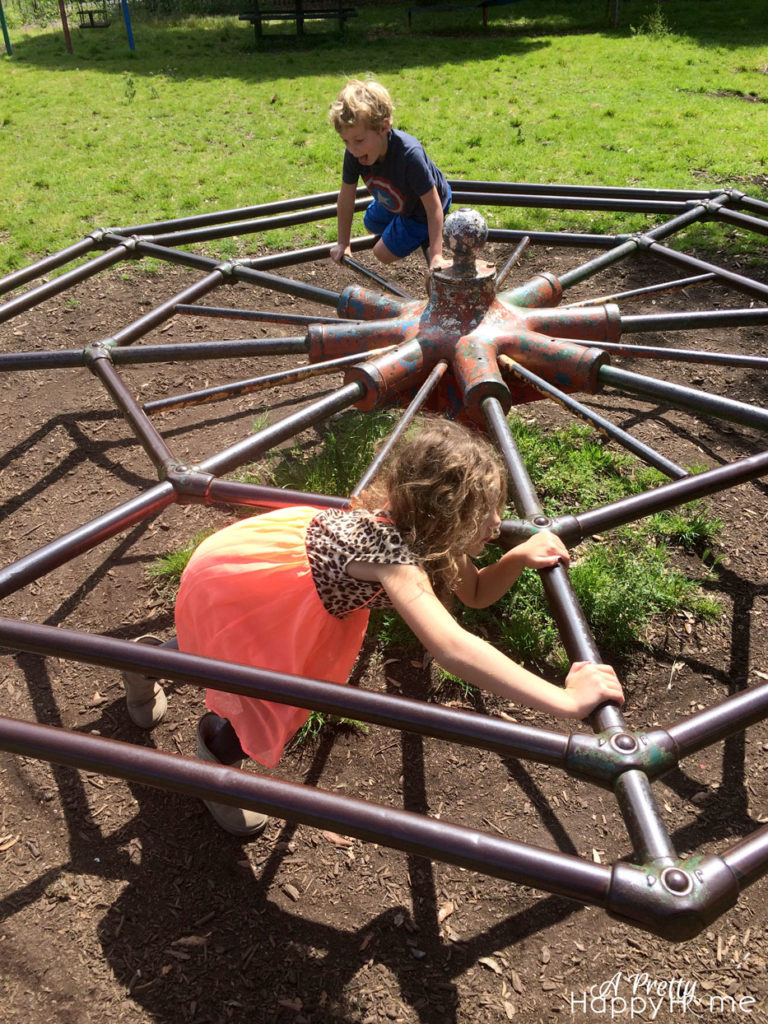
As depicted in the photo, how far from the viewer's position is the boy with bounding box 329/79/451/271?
3838 millimetres

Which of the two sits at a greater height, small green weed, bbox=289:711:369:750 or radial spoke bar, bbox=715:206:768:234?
radial spoke bar, bbox=715:206:768:234

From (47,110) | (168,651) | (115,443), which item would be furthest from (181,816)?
(47,110)

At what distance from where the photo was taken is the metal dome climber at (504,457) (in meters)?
1.33

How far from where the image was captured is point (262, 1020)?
2072 millimetres

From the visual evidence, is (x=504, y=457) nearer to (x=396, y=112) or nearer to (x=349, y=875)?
(x=349, y=875)

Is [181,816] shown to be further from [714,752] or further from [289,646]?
[714,752]

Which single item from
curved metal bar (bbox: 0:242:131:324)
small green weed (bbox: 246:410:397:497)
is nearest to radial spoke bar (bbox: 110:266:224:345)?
curved metal bar (bbox: 0:242:131:324)

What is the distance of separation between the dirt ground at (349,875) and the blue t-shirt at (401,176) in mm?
2014

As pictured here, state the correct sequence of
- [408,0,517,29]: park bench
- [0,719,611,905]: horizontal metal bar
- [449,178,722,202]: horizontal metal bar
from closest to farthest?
1. [0,719,611,905]: horizontal metal bar
2. [449,178,722,202]: horizontal metal bar
3. [408,0,517,29]: park bench

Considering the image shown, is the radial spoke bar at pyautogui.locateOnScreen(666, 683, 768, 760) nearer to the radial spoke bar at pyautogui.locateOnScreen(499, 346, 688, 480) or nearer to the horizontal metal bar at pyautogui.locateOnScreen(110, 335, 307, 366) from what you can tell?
the radial spoke bar at pyautogui.locateOnScreen(499, 346, 688, 480)

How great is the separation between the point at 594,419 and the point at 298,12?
53.6ft

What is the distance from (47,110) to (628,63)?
334 inches

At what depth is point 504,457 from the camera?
2.58 metres

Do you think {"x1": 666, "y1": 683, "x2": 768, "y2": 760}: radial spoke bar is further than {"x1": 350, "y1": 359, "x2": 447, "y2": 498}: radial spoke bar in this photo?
No
